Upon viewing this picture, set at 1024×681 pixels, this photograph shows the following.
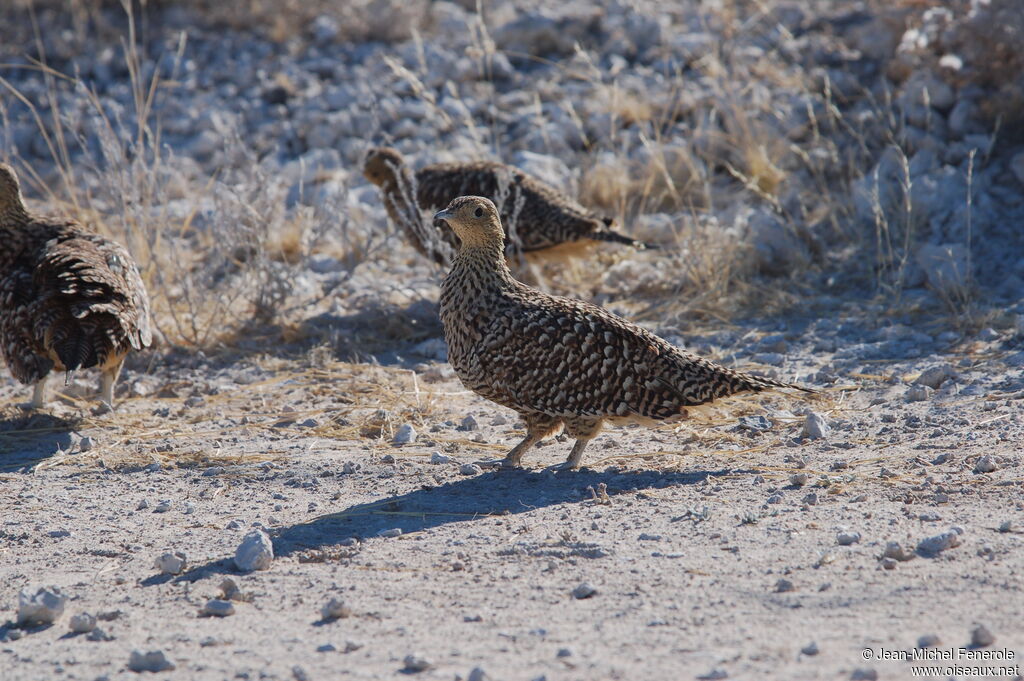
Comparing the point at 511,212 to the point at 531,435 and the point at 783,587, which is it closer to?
the point at 531,435

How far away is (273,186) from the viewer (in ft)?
26.2

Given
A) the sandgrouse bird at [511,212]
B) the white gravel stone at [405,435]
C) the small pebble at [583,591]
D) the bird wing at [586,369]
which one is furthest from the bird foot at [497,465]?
the sandgrouse bird at [511,212]

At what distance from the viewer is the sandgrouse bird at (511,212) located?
7.17m

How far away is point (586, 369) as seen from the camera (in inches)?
186

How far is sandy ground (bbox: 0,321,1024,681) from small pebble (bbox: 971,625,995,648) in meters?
0.05

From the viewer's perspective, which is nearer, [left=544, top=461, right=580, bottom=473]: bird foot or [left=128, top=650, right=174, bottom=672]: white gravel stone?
[left=128, top=650, right=174, bottom=672]: white gravel stone

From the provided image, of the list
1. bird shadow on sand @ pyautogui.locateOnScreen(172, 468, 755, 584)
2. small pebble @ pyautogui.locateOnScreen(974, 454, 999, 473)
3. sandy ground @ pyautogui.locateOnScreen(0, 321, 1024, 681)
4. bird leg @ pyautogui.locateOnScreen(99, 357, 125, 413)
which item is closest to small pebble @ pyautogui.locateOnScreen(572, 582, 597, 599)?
sandy ground @ pyautogui.locateOnScreen(0, 321, 1024, 681)

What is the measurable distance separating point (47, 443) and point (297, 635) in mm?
2634

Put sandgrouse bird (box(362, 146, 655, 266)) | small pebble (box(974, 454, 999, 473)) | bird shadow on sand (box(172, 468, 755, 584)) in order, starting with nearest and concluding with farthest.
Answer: bird shadow on sand (box(172, 468, 755, 584))
small pebble (box(974, 454, 999, 473))
sandgrouse bird (box(362, 146, 655, 266))

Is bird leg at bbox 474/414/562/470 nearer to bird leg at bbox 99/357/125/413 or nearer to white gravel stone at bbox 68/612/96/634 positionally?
white gravel stone at bbox 68/612/96/634

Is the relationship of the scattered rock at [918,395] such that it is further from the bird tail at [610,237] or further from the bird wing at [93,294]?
the bird wing at [93,294]

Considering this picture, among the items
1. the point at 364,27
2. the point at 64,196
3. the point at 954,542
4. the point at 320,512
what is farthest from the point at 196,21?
the point at 954,542

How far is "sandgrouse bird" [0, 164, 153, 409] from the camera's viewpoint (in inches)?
211

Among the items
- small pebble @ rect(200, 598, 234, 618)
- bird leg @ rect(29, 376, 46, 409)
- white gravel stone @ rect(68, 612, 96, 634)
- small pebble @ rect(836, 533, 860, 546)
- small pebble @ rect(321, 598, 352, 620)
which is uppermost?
small pebble @ rect(836, 533, 860, 546)
